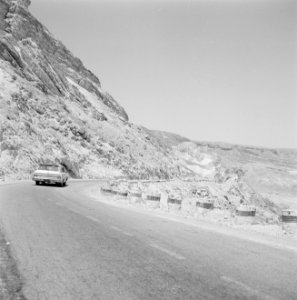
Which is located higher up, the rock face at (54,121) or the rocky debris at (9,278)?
the rock face at (54,121)

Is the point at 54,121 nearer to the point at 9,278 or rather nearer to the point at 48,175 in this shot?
the point at 48,175

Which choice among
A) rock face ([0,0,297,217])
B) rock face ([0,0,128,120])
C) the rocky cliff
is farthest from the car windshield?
rock face ([0,0,128,120])

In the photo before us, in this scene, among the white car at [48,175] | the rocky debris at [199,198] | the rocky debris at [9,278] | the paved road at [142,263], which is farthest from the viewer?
the white car at [48,175]

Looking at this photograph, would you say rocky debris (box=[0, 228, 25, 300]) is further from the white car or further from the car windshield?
the car windshield

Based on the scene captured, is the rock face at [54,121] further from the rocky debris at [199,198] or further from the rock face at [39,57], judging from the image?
the rocky debris at [199,198]

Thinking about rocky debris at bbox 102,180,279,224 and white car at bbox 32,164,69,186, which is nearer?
rocky debris at bbox 102,180,279,224

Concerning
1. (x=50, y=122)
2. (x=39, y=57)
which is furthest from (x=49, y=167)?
(x=39, y=57)

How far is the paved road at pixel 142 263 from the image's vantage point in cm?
489

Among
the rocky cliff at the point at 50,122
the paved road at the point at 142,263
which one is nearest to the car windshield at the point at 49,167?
the rocky cliff at the point at 50,122

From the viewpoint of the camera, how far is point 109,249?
732 cm

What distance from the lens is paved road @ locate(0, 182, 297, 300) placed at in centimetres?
489

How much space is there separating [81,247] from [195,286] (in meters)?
2.87

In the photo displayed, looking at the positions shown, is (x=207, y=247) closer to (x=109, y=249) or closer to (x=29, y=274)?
(x=109, y=249)

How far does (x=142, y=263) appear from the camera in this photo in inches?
249
